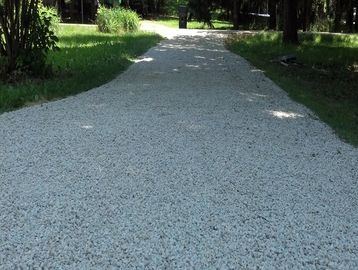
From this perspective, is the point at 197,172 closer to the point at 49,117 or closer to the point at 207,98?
the point at 49,117

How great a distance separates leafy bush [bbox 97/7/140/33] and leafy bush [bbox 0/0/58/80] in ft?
39.3

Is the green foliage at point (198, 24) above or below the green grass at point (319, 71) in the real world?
above

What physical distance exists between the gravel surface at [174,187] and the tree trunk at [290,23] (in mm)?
10877

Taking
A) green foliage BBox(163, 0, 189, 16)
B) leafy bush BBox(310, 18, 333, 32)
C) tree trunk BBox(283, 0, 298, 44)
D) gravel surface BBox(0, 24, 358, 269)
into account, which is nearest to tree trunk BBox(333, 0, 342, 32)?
leafy bush BBox(310, 18, 333, 32)

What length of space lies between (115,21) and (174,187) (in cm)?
1834

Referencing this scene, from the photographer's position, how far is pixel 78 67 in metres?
11.6

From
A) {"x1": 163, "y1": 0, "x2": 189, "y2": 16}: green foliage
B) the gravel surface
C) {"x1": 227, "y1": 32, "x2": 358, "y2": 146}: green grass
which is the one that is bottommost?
the gravel surface

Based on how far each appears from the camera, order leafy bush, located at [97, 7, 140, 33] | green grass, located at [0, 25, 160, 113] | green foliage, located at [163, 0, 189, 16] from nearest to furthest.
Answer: green grass, located at [0, 25, 160, 113]
leafy bush, located at [97, 7, 140, 33]
green foliage, located at [163, 0, 189, 16]

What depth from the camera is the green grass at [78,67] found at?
27.2 feet

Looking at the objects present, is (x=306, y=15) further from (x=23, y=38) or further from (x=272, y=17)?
(x=23, y=38)

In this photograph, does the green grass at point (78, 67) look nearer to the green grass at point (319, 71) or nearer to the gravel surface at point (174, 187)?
the gravel surface at point (174, 187)

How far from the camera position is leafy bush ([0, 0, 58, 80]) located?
963 cm

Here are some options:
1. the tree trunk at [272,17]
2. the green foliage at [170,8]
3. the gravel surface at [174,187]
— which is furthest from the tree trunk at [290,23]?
the green foliage at [170,8]

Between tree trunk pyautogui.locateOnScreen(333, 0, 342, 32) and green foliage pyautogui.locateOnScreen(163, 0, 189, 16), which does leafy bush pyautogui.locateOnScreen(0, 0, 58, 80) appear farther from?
green foliage pyautogui.locateOnScreen(163, 0, 189, 16)
